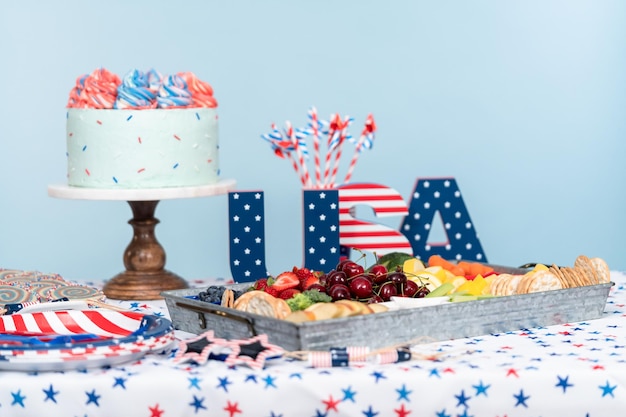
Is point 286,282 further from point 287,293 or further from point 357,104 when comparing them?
point 357,104

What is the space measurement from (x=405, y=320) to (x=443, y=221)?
1.07m

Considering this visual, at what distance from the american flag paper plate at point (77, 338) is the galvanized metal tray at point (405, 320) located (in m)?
0.09

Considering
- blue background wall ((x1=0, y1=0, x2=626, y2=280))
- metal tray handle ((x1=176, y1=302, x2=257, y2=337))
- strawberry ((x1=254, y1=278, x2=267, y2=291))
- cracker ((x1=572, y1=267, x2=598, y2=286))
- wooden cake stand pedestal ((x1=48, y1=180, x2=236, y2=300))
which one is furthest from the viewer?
blue background wall ((x1=0, y1=0, x2=626, y2=280))

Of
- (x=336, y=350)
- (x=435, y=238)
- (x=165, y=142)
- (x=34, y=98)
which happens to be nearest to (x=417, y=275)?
(x=336, y=350)

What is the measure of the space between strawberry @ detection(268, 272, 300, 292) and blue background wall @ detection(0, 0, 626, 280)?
197 cm

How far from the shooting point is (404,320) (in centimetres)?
174

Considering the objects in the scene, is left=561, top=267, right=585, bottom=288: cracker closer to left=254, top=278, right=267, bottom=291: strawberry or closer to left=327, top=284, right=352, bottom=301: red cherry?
left=327, top=284, right=352, bottom=301: red cherry

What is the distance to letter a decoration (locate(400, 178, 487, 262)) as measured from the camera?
2773mm

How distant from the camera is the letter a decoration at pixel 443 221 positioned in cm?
277

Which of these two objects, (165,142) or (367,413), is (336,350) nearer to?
(367,413)

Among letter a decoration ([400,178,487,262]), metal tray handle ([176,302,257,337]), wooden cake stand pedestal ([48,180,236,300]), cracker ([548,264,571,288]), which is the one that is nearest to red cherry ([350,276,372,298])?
metal tray handle ([176,302,257,337])

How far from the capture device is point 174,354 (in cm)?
174

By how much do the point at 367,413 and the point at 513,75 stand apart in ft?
8.93

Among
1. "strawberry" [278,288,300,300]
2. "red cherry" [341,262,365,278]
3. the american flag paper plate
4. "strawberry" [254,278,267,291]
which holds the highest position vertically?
"red cherry" [341,262,365,278]
